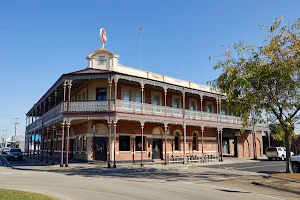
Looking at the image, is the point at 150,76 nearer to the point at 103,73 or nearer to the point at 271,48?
the point at 103,73

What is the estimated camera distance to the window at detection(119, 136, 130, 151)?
2556 centimetres

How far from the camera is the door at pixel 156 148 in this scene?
2834cm

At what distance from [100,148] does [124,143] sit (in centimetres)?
218

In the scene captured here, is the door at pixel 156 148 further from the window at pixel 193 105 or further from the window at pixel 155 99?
the window at pixel 193 105

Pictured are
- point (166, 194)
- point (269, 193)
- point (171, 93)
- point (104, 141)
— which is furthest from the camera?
point (171, 93)

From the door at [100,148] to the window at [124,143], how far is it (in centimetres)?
133

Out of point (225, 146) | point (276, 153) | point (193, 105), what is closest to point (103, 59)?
point (193, 105)

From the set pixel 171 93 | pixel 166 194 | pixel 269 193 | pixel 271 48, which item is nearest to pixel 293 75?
pixel 271 48

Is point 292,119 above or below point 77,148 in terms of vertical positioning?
above

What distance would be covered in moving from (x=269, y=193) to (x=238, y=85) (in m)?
6.83

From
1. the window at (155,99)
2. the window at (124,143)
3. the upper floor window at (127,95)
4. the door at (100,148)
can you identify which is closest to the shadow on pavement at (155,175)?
the door at (100,148)

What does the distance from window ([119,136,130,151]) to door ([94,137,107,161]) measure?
52.5 inches

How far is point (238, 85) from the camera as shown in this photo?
16672mm

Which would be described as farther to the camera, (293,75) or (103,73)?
(103,73)
